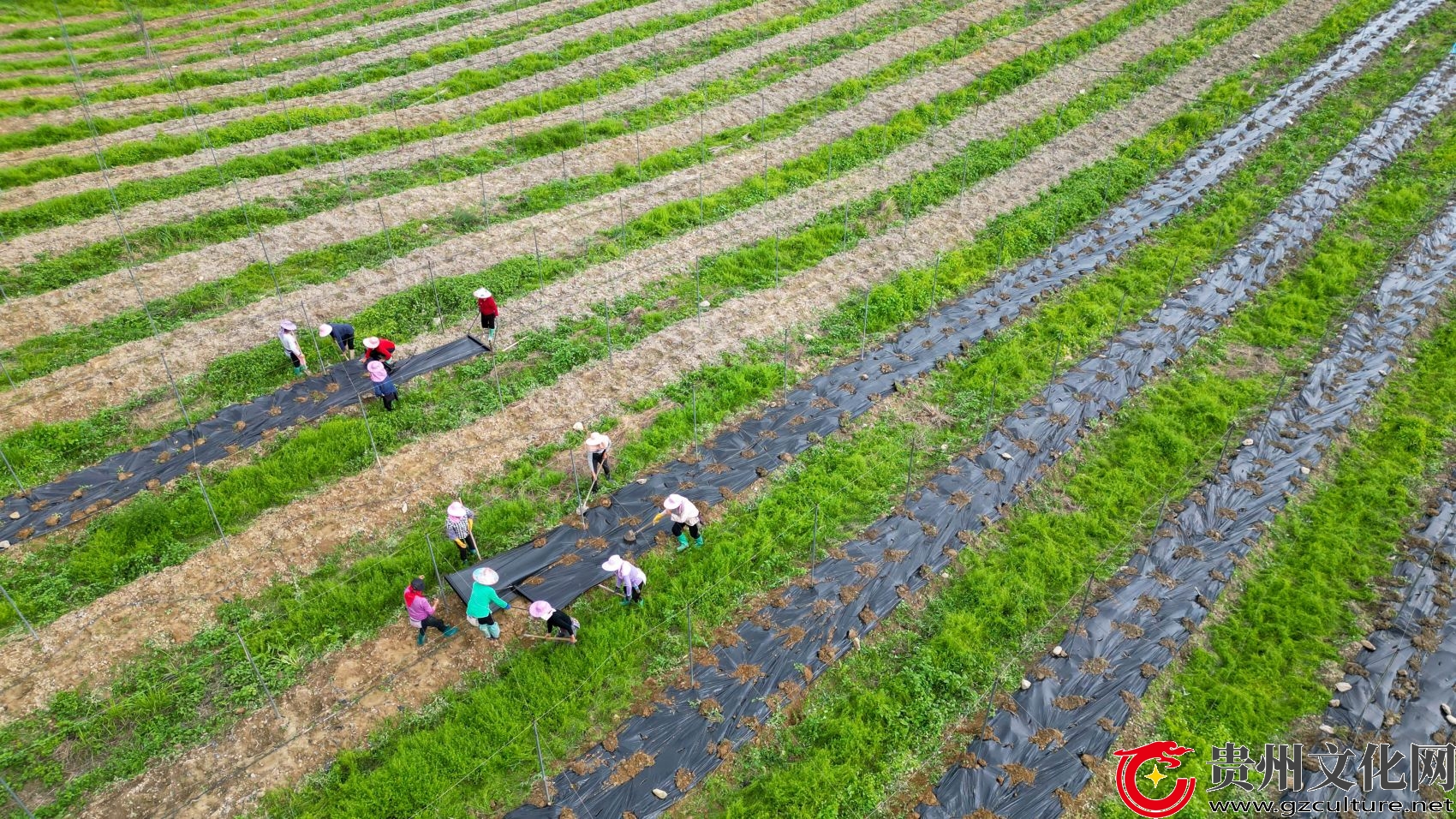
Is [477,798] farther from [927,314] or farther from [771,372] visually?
[927,314]

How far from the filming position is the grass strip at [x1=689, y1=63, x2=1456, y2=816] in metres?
8.55

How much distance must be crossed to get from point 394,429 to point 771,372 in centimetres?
609

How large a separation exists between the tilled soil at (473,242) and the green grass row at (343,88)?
5.65 metres

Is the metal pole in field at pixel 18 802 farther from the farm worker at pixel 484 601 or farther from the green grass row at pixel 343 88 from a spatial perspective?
the green grass row at pixel 343 88

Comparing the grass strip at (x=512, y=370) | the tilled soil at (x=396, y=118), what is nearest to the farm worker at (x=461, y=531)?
the grass strip at (x=512, y=370)

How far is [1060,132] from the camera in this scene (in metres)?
20.8

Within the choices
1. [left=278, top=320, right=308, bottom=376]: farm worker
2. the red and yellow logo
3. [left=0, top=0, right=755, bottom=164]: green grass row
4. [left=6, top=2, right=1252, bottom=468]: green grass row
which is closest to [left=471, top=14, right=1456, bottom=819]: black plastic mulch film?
the red and yellow logo

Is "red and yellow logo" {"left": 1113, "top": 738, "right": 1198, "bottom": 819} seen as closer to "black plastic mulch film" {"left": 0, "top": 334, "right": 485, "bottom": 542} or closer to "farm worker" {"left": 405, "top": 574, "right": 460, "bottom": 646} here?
"farm worker" {"left": 405, "top": 574, "right": 460, "bottom": 646}

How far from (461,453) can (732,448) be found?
4.15 meters

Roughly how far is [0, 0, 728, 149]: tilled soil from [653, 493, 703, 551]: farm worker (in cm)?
1815

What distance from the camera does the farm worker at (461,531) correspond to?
10164 millimetres

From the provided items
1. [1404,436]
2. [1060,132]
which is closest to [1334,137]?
[1060,132]

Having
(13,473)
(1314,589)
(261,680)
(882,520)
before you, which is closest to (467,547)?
(261,680)

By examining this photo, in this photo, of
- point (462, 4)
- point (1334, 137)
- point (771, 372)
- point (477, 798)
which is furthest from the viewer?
point (462, 4)
